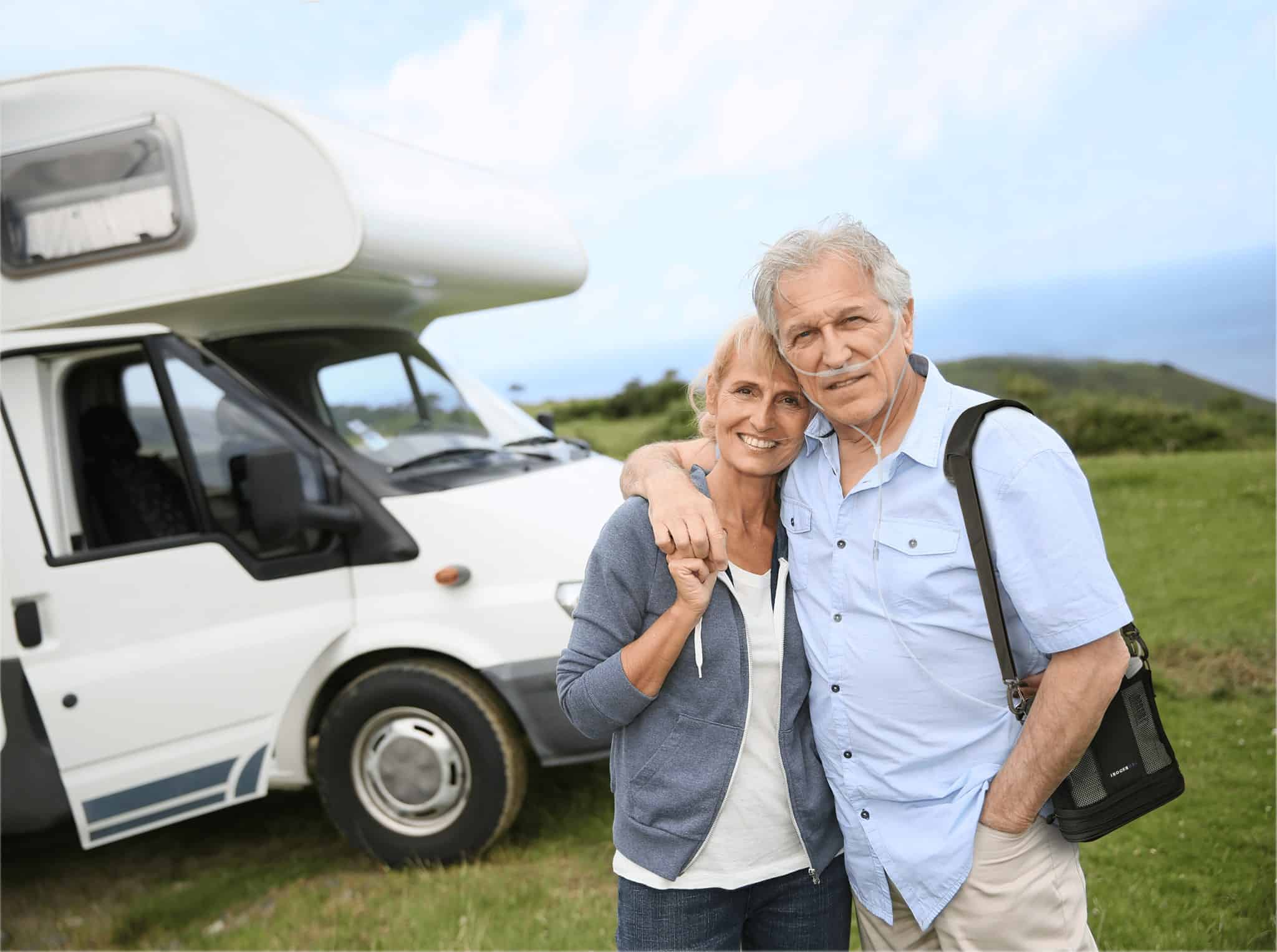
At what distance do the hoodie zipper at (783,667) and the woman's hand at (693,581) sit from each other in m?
0.17

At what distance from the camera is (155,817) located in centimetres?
469

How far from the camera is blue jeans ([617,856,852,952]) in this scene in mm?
2354

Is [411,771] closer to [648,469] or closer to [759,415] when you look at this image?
[648,469]

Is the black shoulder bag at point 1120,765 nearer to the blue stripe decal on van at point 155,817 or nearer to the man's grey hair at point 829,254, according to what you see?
the man's grey hair at point 829,254

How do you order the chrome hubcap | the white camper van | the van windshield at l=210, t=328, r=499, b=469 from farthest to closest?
the van windshield at l=210, t=328, r=499, b=469 < the chrome hubcap < the white camper van

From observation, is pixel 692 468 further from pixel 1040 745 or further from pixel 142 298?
pixel 142 298

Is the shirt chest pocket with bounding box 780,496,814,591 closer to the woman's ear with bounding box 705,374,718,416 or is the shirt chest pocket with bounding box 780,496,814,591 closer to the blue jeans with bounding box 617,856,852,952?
the woman's ear with bounding box 705,374,718,416

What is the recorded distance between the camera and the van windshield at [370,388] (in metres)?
4.91

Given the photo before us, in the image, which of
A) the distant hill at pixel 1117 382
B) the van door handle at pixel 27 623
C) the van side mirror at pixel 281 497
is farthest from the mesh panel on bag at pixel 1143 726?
the distant hill at pixel 1117 382

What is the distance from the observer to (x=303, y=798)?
5.98m

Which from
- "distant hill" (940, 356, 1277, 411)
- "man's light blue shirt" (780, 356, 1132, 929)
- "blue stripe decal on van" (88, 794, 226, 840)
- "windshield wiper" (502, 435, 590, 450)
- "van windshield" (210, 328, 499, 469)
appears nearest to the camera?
"man's light blue shirt" (780, 356, 1132, 929)

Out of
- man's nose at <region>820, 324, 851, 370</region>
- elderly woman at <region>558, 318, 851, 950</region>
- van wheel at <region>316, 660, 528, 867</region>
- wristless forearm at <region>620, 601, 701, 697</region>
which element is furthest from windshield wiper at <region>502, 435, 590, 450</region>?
man's nose at <region>820, 324, 851, 370</region>

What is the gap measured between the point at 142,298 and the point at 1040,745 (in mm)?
3920

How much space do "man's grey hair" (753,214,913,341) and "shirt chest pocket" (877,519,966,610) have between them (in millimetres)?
424
